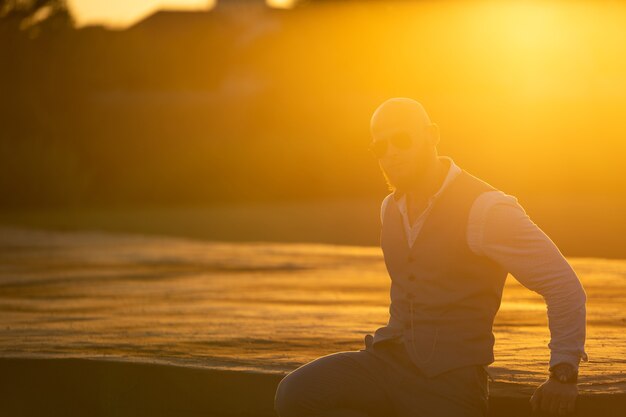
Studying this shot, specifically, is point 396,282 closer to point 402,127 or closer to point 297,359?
point 402,127

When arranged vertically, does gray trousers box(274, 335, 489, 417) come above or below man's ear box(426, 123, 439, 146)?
below

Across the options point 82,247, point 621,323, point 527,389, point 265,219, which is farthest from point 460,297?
point 265,219

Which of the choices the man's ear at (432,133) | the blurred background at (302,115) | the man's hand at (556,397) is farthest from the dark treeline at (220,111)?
the man's hand at (556,397)

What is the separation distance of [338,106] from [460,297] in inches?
1629

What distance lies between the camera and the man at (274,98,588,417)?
5.45 metres

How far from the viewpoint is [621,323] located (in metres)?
9.83

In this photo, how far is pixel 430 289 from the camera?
18.4 feet

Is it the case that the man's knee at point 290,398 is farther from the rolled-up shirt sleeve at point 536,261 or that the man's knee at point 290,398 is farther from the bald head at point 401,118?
the bald head at point 401,118

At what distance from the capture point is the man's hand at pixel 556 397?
522cm

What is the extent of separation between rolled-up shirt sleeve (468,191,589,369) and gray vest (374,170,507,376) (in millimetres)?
75

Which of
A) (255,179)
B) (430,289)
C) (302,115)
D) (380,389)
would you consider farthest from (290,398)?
(302,115)

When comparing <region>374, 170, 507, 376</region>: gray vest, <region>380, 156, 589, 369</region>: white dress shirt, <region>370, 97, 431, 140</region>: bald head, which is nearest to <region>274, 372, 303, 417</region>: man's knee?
<region>374, 170, 507, 376</region>: gray vest

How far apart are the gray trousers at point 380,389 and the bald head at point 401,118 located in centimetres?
82

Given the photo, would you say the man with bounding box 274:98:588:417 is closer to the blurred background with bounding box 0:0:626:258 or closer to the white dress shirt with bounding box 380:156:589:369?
the white dress shirt with bounding box 380:156:589:369
